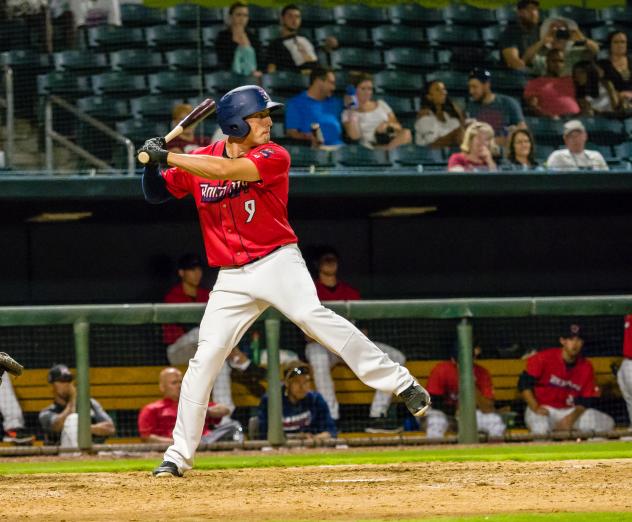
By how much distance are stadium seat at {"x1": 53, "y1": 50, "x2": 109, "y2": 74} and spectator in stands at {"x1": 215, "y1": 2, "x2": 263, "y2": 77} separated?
3.20ft

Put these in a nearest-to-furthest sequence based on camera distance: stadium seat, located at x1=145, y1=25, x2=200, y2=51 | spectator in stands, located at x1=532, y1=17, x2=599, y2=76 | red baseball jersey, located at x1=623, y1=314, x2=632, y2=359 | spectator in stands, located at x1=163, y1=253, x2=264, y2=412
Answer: spectator in stands, located at x1=163, y1=253, x2=264, y2=412, red baseball jersey, located at x1=623, y1=314, x2=632, y2=359, stadium seat, located at x1=145, y1=25, x2=200, y2=51, spectator in stands, located at x1=532, y1=17, x2=599, y2=76

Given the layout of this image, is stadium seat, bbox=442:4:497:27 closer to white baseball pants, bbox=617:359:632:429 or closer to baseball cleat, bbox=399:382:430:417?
white baseball pants, bbox=617:359:632:429

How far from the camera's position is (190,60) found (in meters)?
10.8

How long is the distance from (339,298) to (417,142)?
6.10 feet

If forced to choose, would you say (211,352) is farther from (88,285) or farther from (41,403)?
(88,285)

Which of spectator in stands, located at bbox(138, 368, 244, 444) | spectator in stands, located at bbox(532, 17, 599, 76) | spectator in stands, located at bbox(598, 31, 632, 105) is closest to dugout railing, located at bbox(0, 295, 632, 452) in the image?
spectator in stands, located at bbox(138, 368, 244, 444)

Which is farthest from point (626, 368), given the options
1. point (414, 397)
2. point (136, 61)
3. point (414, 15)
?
point (136, 61)

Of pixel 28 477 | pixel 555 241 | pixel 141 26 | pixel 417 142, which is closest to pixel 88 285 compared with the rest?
pixel 141 26

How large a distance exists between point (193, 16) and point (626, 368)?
4.77 m

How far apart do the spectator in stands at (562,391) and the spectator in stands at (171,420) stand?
196 cm

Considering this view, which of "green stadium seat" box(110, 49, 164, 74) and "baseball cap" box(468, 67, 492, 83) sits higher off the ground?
"green stadium seat" box(110, 49, 164, 74)

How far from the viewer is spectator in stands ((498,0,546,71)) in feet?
37.3

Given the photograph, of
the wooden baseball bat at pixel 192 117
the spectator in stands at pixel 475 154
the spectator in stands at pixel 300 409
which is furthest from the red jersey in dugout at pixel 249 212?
the spectator in stands at pixel 475 154

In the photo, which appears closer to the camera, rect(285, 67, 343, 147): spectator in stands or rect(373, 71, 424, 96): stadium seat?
rect(285, 67, 343, 147): spectator in stands
